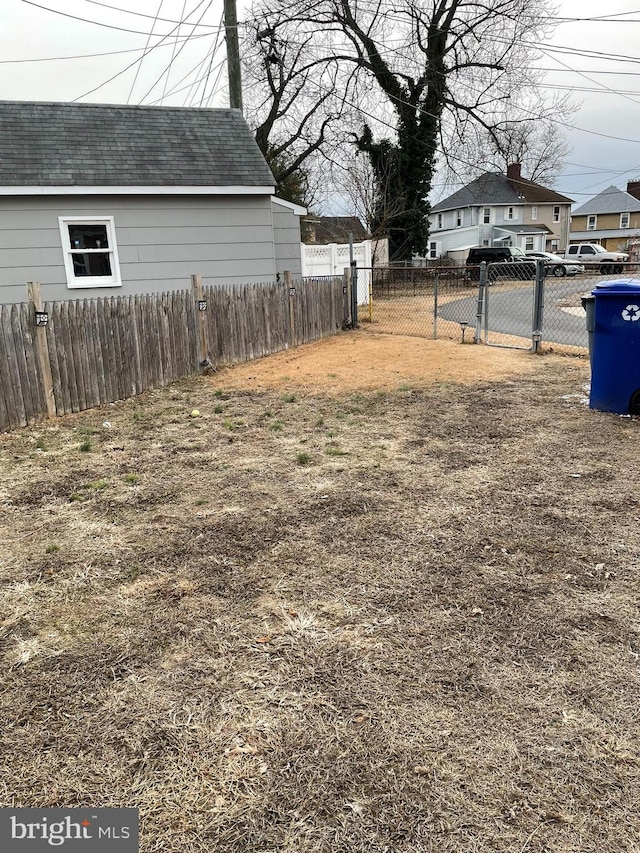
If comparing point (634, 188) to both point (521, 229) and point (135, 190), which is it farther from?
point (135, 190)

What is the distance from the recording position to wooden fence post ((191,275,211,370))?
9367mm

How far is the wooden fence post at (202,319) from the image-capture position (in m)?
9.37

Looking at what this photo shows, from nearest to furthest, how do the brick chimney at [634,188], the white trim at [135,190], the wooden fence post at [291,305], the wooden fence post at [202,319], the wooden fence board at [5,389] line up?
1. the wooden fence board at [5,389]
2. the wooden fence post at [202,319]
3. the white trim at [135,190]
4. the wooden fence post at [291,305]
5. the brick chimney at [634,188]

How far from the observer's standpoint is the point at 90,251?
36.5ft

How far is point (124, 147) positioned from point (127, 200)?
1110mm

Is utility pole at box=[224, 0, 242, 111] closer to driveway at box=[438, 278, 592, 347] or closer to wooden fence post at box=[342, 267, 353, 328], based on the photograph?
wooden fence post at box=[342, 267, 353, 328]

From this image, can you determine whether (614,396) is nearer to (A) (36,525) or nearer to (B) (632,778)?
(B) (632,778)

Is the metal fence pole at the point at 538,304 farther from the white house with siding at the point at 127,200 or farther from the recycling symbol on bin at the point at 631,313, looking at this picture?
the white house with siding at the point at 127,200

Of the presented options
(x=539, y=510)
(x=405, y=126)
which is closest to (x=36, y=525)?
(x=539, y=510)

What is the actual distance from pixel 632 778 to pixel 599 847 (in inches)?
12.9

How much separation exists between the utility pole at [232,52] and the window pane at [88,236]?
4.21 metres

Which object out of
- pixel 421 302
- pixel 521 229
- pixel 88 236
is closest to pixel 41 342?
pixel 88 236

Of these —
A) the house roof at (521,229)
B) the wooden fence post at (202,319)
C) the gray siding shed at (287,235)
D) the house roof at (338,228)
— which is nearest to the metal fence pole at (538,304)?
the wooden fence post at (202,319)

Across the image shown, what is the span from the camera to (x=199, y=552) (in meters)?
3.70
